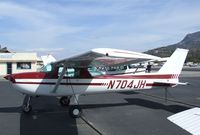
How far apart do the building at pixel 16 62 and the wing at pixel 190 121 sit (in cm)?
4333

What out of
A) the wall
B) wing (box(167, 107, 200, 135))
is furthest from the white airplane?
the wall

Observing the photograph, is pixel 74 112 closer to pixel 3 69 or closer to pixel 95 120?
pixel 95 120

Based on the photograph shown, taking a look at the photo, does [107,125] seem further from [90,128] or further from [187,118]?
[187,118]

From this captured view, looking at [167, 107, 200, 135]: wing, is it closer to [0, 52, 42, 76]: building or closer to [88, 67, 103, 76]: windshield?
[88, 67, 103, 76]: windshield

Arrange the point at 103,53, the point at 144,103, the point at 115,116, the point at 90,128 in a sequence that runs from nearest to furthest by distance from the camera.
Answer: the point at 103,53, the point at 90,128, the point at 115,116, the point at 144,103

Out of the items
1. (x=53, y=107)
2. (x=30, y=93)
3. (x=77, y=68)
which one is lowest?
(x=53, y=107)

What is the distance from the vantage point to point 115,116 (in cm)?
1002

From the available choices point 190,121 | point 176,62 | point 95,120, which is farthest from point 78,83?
point 190,121

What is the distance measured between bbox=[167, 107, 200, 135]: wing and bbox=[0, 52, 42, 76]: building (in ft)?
142

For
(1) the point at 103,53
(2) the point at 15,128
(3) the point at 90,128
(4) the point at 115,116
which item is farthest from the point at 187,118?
(4) the point at 115,116

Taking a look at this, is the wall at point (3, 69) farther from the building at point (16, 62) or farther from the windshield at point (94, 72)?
the windshield at point (94, 72)

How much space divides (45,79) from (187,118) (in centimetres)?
816

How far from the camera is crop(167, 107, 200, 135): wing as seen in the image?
2.80m

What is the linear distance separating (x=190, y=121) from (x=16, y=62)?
44.3 m
